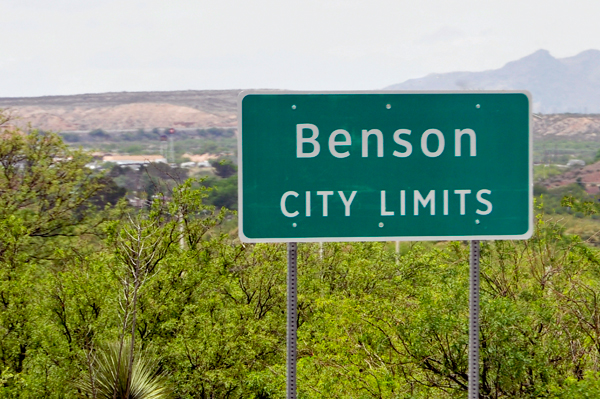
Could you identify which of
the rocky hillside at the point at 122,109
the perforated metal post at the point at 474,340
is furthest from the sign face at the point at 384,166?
the rocky hillside at the point at 122,109

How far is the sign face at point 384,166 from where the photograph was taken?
288cm

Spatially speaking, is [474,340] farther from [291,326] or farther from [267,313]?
[267,313]

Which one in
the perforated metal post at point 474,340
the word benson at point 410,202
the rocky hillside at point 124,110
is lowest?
the perforated metal post at point 474,340

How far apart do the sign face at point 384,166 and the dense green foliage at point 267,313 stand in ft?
14.7

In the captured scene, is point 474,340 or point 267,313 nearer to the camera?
point 474,340

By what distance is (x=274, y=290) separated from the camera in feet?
52.6

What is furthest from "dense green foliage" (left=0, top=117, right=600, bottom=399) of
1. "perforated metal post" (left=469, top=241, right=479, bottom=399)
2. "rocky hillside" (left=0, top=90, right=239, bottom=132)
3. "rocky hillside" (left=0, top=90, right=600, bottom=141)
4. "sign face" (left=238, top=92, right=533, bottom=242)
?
"rocky hillside" (left=0, top=90, right=239, bottom=132)

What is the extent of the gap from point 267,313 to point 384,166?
12726mm

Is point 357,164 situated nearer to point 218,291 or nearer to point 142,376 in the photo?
point 142,376

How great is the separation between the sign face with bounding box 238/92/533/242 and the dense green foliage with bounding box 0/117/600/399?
449 centimetres

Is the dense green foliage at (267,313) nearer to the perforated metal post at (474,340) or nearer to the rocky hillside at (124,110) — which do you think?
the perforated metal post at (474,340)

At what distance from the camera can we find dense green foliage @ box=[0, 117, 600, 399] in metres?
8.19

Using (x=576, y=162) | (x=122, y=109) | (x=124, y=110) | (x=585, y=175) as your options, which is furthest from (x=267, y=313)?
(x=122, y=109)

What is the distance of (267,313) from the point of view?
15.2 metres
